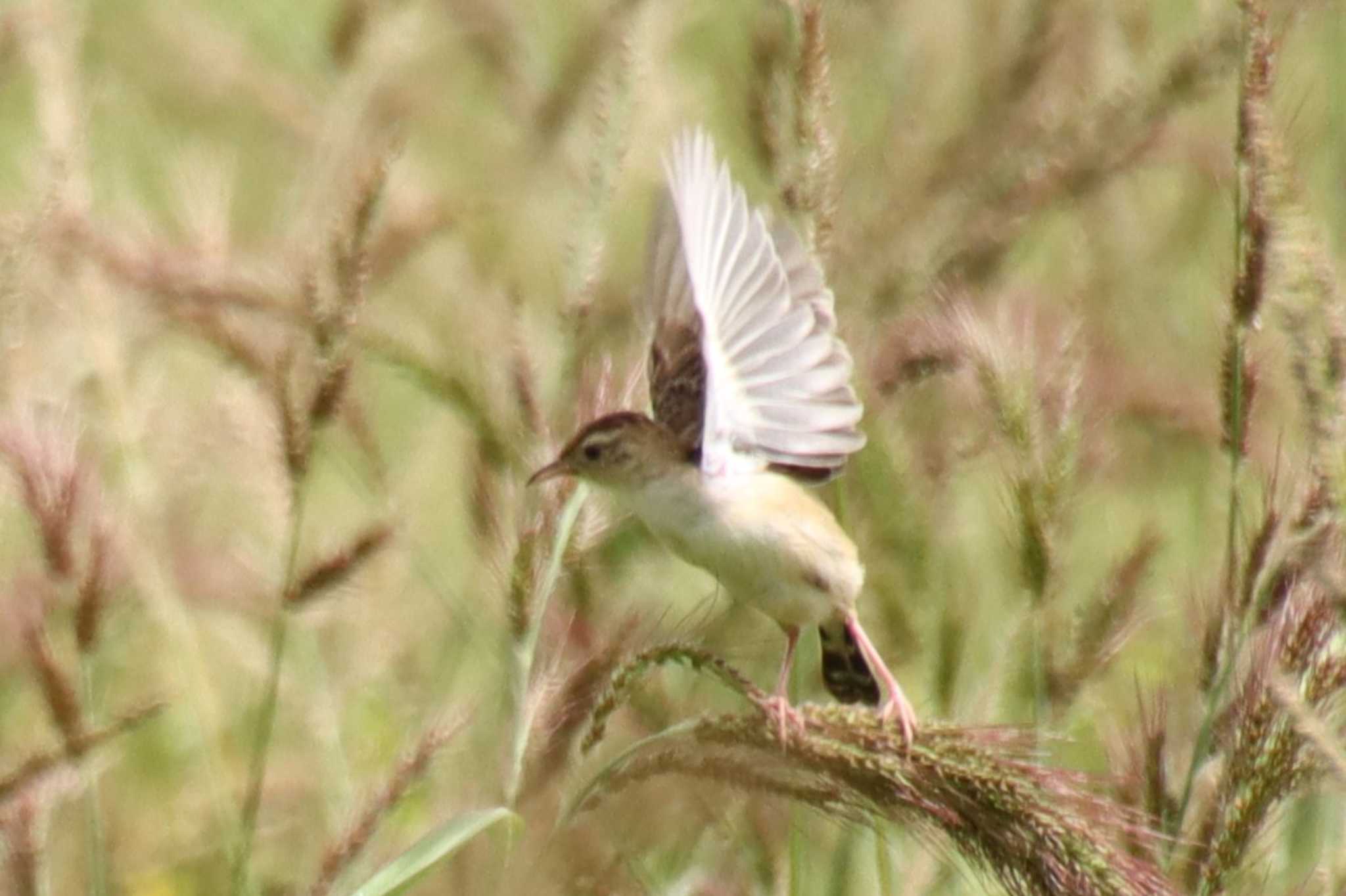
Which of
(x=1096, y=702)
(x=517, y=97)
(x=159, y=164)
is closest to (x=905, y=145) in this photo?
(x=517, y=97)

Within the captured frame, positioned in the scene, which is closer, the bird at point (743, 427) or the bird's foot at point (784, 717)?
the bird's foot at point (784, 717)

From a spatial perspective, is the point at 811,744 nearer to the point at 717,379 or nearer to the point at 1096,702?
the point at 717,379

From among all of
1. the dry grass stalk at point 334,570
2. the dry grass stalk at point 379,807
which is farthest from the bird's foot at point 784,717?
the dry grass stalk at point 334,570

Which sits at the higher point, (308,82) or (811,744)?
(308,82)

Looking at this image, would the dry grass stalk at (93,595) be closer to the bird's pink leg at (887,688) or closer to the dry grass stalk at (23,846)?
the dry grass stalk at (23,846)

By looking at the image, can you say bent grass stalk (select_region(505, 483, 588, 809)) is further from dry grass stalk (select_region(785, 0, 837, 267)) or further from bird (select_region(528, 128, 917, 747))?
dry grass stalk (select_region(785, 0, 837, 267))

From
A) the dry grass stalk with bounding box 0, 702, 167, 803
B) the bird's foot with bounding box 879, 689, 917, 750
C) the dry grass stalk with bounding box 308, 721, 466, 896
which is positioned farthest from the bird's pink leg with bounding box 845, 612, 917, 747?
the dry grass stalk with bounding box 0, 702, 167, 803
